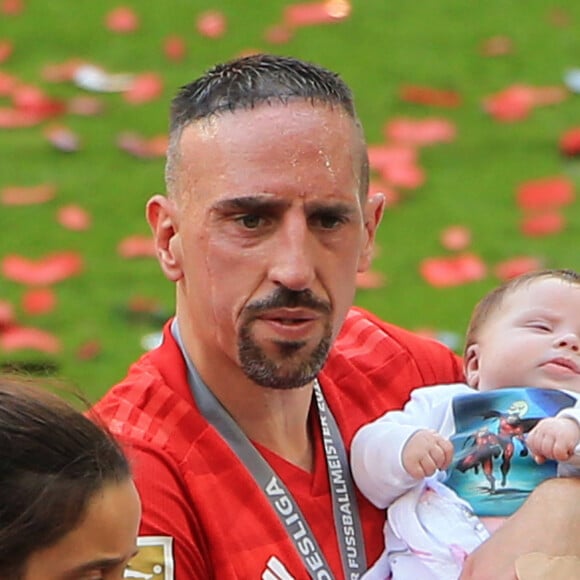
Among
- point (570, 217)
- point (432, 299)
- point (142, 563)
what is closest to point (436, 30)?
point (570, 217)

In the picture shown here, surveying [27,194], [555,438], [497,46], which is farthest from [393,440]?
[497,46]

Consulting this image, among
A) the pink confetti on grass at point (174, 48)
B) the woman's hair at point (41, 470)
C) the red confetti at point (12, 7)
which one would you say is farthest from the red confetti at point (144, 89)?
the woman's hair at point (41, 470)

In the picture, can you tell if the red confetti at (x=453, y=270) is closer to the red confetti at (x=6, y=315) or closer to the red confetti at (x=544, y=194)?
the red confetti at (x=544, y=194)

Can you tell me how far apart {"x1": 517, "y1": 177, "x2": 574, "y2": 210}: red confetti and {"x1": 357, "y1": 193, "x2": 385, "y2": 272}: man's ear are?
3698 mm

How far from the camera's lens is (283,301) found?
3273 millimetres

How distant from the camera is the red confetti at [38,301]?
21.2 ft

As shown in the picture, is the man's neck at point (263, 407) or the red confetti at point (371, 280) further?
the red confetti at point (371, 280)

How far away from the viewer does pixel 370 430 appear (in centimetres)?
360

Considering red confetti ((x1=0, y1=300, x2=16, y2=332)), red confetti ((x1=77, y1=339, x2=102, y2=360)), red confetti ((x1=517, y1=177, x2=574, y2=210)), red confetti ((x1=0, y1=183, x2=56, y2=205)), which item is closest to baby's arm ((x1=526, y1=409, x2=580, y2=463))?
red confetti ((x1=77, y1=339, x2=102, y2=360))

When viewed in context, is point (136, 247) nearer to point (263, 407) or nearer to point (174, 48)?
point (174, 48)

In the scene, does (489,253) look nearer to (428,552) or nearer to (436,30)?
(436,30)

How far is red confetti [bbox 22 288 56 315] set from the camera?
21.2 ft

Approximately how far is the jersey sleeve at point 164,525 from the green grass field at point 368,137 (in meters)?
2.41

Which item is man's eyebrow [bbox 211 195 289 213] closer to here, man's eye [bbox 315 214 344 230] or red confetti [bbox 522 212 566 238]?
man's eye [bbox 315 214 344 230]
